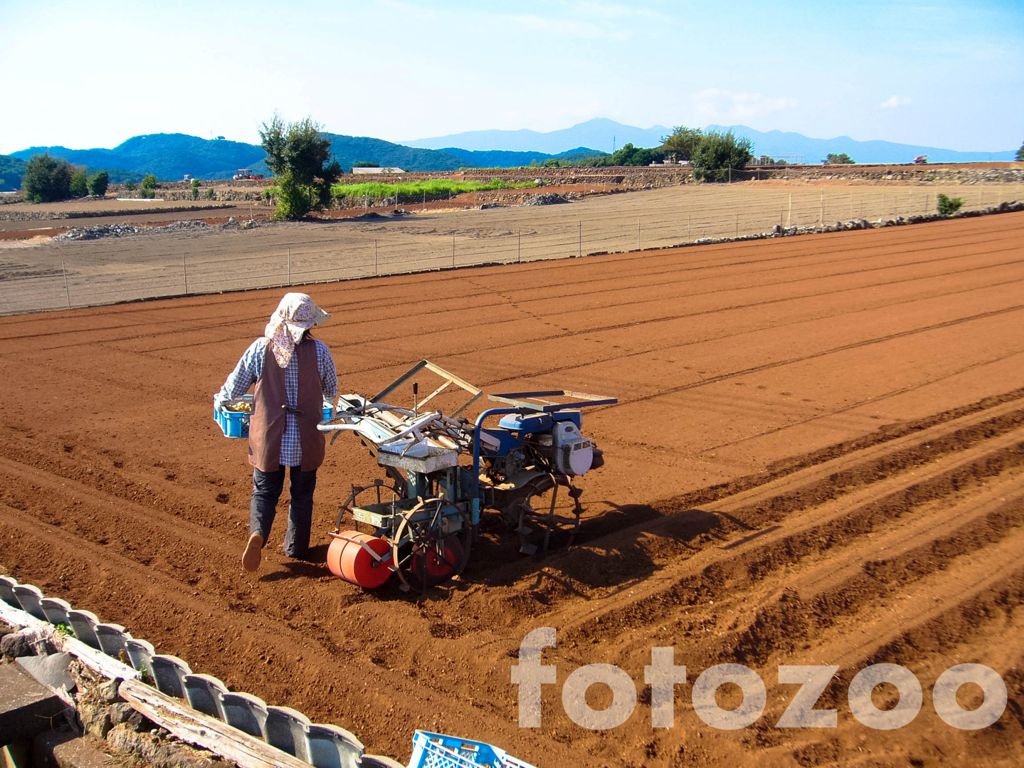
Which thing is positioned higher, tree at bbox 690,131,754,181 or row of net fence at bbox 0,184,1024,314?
tree at bbox 690,131,754,181

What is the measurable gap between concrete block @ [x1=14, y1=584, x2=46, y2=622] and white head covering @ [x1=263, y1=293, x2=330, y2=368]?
211 centimetres

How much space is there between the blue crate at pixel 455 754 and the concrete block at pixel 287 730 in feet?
2.02

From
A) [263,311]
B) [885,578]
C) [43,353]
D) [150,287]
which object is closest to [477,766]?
[885,578]

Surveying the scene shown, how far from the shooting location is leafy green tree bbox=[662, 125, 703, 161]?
9494cm

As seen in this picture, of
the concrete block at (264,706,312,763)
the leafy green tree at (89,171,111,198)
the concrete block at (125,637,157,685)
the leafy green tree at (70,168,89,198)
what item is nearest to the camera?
the concrete block at (264,706,312,763)

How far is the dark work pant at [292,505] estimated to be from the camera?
664 cm

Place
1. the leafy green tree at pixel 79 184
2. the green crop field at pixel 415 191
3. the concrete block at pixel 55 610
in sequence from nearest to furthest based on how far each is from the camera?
the concrete block at pixel 55 610
the green crop field at pixel 415 191
the leafy green tree at pixel 79 184

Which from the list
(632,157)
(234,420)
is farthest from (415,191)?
(234,420)

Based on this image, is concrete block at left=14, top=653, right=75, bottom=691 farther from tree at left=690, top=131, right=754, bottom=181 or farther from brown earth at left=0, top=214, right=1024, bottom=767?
tree at left=690, top=131, right=754, bottom=181

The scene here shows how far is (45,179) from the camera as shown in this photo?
88.1 metres

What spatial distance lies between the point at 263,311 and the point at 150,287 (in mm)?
7137

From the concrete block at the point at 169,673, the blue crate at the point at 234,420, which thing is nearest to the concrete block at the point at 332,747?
the concrete block at the point at 169,673

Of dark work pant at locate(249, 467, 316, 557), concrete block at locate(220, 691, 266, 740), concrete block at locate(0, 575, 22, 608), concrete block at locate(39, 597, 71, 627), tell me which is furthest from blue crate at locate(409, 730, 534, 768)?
concrete block at locate(0, 575, 22, 608)

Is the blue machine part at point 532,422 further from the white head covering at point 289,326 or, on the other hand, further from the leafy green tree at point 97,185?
the leafy green tree at point 97,185
